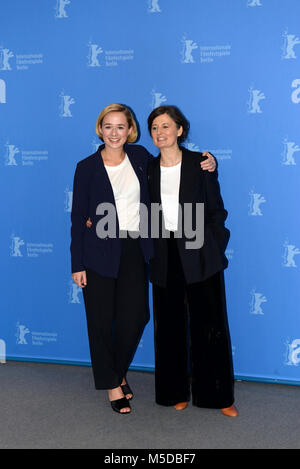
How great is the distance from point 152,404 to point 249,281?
2.88 feet

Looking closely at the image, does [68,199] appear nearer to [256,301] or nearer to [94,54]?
[94,54]

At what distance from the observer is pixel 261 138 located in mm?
2967

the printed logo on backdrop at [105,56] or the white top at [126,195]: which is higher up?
the printed logo on backdrop at [105,56]

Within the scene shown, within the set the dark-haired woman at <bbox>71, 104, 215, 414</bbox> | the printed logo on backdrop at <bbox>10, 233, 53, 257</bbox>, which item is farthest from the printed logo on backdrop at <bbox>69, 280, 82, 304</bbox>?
the dark-haired woman at <bbox>71, 104, 215, 414</bbox>

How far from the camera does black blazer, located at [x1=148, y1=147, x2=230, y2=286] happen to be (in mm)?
2570

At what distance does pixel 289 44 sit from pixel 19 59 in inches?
63.4

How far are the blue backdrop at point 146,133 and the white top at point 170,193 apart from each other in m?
0.54

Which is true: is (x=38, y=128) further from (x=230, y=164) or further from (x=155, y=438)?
(x=155, y=438)

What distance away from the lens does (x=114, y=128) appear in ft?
8.42

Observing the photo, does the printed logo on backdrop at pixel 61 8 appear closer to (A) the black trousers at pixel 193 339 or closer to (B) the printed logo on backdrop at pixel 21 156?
(B) the printed logo on backdrop at pixel 21 156

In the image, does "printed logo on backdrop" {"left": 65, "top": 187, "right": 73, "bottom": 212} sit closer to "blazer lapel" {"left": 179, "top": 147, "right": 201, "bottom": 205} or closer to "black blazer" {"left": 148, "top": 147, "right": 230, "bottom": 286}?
"black blazer" {"left": 148, "top": 147, "right": 230, "bottom": 286}

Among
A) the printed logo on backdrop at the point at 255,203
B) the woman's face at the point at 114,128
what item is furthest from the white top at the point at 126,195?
the printed logo on backdrop at the point at 255,203

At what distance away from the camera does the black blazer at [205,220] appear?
2570 millimetres

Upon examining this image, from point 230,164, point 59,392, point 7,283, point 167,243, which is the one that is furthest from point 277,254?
point 7,283
